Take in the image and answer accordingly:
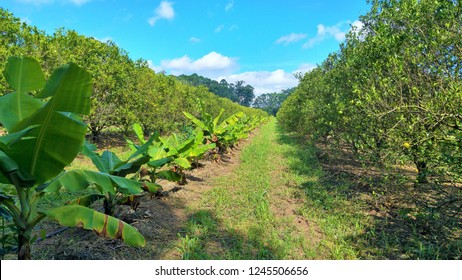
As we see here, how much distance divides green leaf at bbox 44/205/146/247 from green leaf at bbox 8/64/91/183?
1.48 feet

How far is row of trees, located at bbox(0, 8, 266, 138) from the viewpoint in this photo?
1138 centimetres

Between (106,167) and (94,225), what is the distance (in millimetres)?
1687

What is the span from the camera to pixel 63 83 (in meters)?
3.03

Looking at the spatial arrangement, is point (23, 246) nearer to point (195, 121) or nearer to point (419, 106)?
point (419, 106)

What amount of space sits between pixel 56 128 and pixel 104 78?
1140 centimetres

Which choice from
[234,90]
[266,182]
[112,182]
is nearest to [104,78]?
[266,182]

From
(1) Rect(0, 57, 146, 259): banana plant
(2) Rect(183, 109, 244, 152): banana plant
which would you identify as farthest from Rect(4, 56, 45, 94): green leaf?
(2) Rect(183, 109, 244, 152): banana plant

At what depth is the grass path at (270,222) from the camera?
468 centimetres

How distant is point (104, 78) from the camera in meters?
13.4

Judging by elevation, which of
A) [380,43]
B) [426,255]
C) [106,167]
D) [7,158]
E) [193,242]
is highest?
[380,43]

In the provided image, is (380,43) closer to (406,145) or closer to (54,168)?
(406,145)
